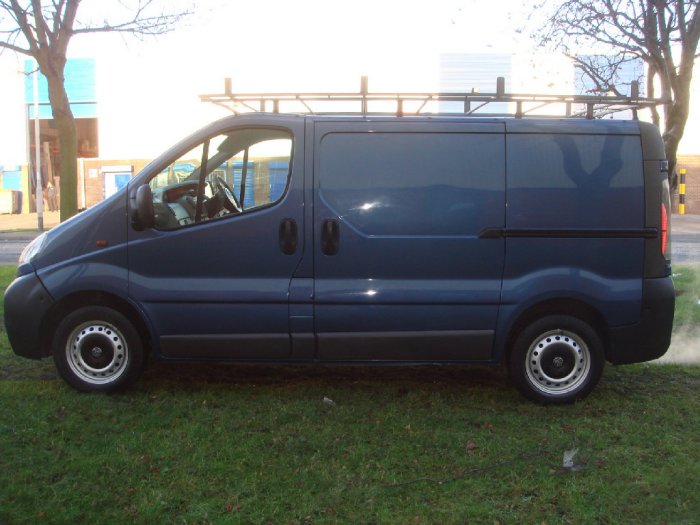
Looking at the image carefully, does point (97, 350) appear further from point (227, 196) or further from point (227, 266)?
point (227, 196)

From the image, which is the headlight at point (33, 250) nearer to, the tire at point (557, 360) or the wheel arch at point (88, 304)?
the wheel arch at point (88, 304)

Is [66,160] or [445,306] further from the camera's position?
[66,160]

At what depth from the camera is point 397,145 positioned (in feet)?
17.1

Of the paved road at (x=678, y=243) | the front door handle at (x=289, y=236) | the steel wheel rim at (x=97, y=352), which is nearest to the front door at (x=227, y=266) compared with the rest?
the front door handle at (x=289, y=236)

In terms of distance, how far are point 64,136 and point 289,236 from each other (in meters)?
6.14

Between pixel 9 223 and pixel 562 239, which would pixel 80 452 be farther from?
pixel 9 223

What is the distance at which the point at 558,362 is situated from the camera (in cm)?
530

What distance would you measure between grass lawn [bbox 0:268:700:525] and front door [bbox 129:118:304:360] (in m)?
0.49

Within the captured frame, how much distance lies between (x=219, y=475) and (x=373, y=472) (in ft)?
2.84

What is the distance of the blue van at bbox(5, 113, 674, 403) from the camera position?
5180 millimetres

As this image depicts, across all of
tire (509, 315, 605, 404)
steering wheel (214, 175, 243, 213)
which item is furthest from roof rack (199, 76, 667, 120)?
tire (509, 315, 605, 404)

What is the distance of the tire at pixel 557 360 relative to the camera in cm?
527

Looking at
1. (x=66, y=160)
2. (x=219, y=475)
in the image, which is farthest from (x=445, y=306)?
(x=66, y=160)

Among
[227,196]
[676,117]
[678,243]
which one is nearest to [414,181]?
[227,196]
